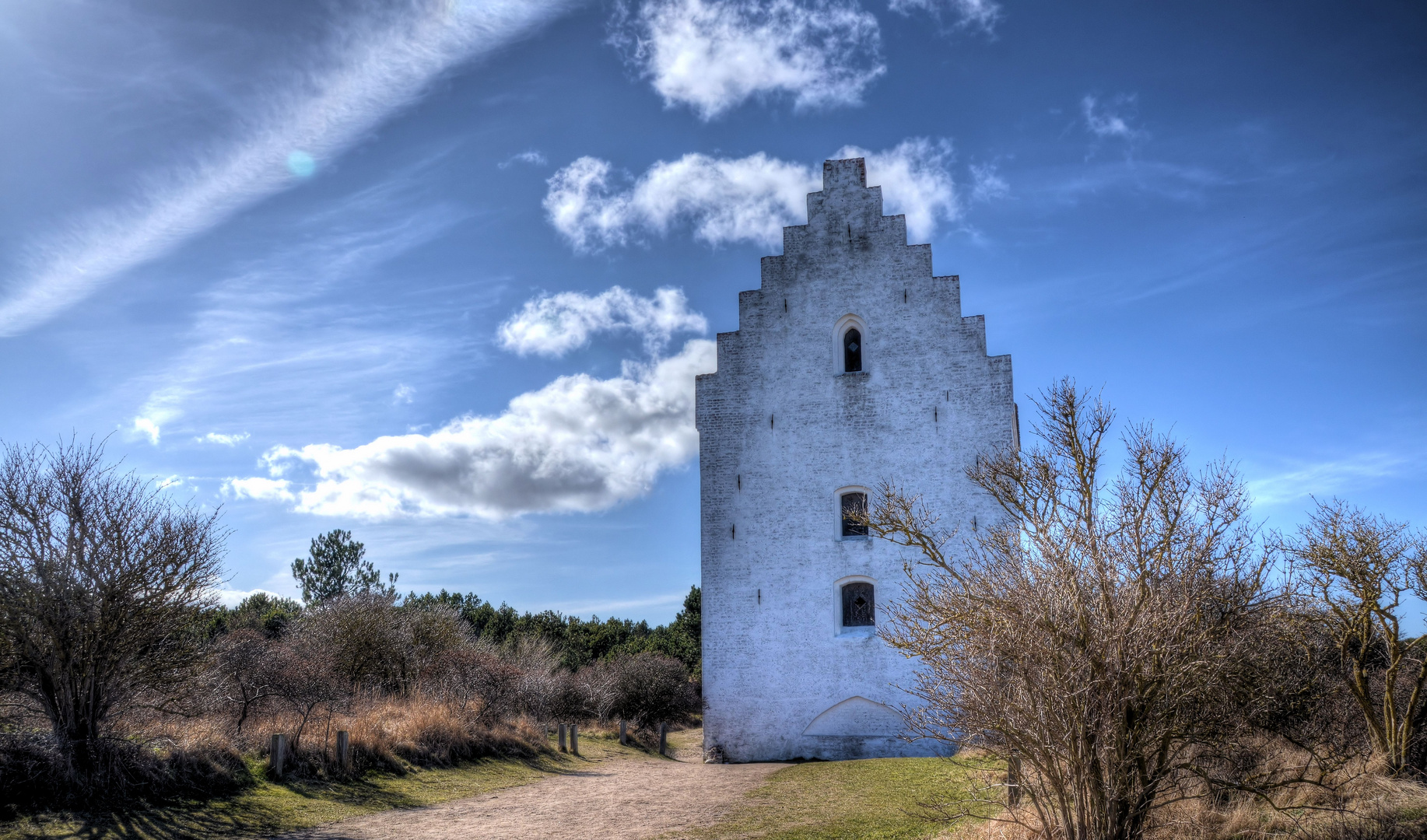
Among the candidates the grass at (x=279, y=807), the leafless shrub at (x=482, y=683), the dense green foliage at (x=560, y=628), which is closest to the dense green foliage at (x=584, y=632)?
the dense green foliage at (x=560, y=628)

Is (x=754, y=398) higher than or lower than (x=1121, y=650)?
higher

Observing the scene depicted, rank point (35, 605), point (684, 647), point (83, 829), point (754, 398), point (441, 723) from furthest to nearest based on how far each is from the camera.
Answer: point (684, 647) → point (754, 398) → point (441, 723) → point (35, 605) → point (83, 829)

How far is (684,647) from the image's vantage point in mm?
38344

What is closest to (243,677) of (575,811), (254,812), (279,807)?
(279,807)

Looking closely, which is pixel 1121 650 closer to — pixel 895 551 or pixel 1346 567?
pixel 1346 567

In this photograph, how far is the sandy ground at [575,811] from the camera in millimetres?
10664

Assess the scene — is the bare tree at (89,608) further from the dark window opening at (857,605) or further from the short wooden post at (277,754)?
the dark window opening at (857,605)

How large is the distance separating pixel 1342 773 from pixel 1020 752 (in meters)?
6.02

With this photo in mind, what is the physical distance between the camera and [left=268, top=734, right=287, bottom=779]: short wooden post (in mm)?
13102

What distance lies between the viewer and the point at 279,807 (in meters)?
11.8

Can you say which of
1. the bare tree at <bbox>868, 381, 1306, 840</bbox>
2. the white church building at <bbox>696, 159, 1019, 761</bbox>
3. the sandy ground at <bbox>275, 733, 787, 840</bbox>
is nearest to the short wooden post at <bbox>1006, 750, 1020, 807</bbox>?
the bare tree at <bbox>868, 381, 1306, 840</bbox>

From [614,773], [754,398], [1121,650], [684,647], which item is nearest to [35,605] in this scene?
[614,773]

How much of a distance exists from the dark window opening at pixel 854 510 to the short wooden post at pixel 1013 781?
481 inches

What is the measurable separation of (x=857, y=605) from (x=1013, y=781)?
1238 cm
